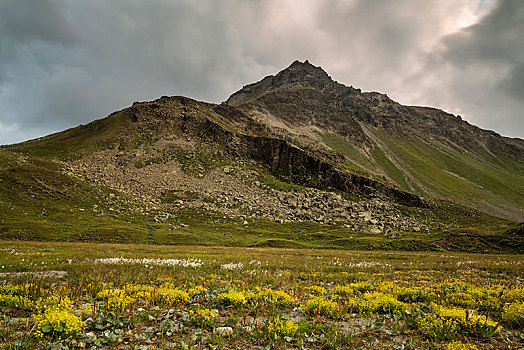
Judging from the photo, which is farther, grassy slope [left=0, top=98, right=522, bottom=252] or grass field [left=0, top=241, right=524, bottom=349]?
grassy slope [left=0, top=98, right=522, bottom=252]

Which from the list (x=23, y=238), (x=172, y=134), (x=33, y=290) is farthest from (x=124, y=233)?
(x=172, y=134)

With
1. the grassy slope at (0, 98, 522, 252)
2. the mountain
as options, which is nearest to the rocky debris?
the mountain

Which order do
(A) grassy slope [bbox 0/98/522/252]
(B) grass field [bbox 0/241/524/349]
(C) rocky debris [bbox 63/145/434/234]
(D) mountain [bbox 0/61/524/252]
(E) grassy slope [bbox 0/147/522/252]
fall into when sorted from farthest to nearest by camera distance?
(C) rocky debris [bbox 63/145/434/234] → (D) mountain [bbox 0/61/524/252] → (A) grassy slope [bbox 0/98/522/252] → (E) grassy slope [bbox 0/147/522/252] → (B) grass field [bbox 0/241/524/349]

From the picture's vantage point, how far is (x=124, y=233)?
52.8 m

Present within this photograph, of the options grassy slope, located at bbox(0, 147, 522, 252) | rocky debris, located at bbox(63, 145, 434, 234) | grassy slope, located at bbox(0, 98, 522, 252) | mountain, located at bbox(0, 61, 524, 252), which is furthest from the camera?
rocky debris, located at bbox(63, 145, 434, 234)

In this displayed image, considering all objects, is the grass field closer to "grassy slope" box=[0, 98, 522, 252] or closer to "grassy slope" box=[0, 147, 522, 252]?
"grassy slope" box=[0, 147, 522, 252]

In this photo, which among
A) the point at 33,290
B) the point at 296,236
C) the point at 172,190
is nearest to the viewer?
the point at 33,290

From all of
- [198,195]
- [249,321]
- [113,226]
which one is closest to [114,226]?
[113,226]

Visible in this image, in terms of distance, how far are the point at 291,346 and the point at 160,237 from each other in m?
54.8

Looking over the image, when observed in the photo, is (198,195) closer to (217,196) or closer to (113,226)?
(217,196)

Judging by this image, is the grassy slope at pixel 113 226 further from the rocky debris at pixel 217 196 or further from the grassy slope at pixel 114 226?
the rocky debris at pixel 217 196

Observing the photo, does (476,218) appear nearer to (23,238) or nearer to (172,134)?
(172,134)

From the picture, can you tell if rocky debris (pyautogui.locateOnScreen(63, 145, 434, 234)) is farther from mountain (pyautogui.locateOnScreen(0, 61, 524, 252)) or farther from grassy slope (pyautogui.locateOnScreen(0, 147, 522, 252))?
grassy slope (pyautogui.locateOnScreen(0, 147, 522, 252))

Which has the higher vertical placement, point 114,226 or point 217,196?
point 217,196
